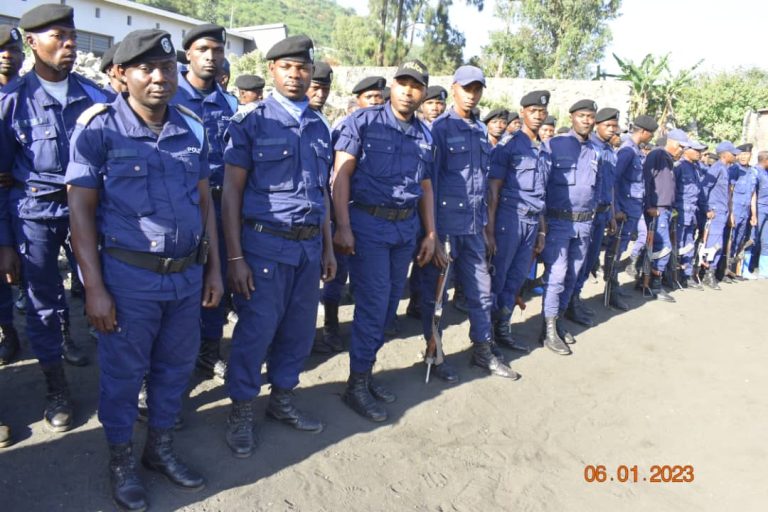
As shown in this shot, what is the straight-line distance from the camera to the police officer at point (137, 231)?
7.71 ft

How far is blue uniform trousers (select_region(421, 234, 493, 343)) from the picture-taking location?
4.26 meters

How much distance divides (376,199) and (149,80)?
1.57 m

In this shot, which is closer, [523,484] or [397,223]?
[523,484]

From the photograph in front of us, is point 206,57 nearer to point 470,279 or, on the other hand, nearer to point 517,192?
point 470,279

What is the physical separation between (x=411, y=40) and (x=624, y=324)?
24.8 meters

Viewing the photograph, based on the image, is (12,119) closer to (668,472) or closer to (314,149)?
(314,149)

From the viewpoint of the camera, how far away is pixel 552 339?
5.18 metres

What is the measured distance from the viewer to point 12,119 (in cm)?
305

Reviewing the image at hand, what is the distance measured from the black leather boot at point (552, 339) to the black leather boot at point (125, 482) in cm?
373

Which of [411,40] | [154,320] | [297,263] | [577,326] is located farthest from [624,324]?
[411,40]

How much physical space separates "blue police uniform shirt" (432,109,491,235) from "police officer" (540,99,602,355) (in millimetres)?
1350

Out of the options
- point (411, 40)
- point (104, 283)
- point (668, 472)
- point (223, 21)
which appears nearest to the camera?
point (104, 283)

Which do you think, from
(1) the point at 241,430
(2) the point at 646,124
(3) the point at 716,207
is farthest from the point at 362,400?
(3) the point at 716,207

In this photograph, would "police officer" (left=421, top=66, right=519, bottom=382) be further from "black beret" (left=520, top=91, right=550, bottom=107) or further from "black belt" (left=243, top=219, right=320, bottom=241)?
"black belt" (left=243, top=219, right=320, bottom=241)
